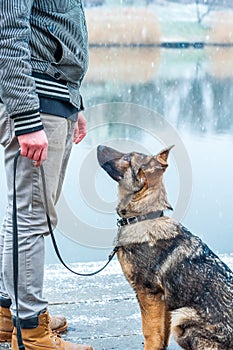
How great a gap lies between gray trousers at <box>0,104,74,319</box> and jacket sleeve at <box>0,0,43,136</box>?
134 millimetres

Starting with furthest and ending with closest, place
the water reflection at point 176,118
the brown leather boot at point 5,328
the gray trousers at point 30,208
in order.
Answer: the water reflection at point 176,118, the brown leather boot at point 5,328, the gray trousers at point 30,208

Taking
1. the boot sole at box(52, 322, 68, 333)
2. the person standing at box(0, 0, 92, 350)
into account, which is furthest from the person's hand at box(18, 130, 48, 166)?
the boot sole at box(52, 322, 68, 333)

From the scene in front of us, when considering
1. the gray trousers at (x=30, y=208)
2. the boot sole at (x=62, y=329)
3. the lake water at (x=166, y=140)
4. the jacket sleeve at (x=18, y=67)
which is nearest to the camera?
the jacket sleeve at (x=18, y=67)

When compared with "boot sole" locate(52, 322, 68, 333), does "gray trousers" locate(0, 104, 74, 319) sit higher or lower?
higher

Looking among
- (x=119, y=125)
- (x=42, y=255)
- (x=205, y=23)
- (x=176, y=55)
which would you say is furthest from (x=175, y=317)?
(x=176, y=55)

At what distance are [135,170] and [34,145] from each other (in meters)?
0.65

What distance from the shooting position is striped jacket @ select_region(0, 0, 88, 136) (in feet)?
6.42

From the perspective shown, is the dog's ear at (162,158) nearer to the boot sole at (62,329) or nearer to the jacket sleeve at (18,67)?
the jacket sleeve at (18,67)

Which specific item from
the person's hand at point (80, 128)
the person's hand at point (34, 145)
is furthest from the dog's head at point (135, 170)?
the person's hand at point (34, 145)

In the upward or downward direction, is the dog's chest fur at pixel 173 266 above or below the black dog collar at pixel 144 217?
below

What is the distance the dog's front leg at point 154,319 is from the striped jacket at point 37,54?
0.82 m

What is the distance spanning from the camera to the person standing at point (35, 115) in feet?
6.48

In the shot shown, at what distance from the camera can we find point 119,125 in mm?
3168

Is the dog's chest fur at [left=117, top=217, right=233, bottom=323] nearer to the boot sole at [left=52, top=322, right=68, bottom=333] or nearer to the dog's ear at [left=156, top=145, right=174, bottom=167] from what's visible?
the dog's ear at [left=156, top=145, right=174, bottom=167]
